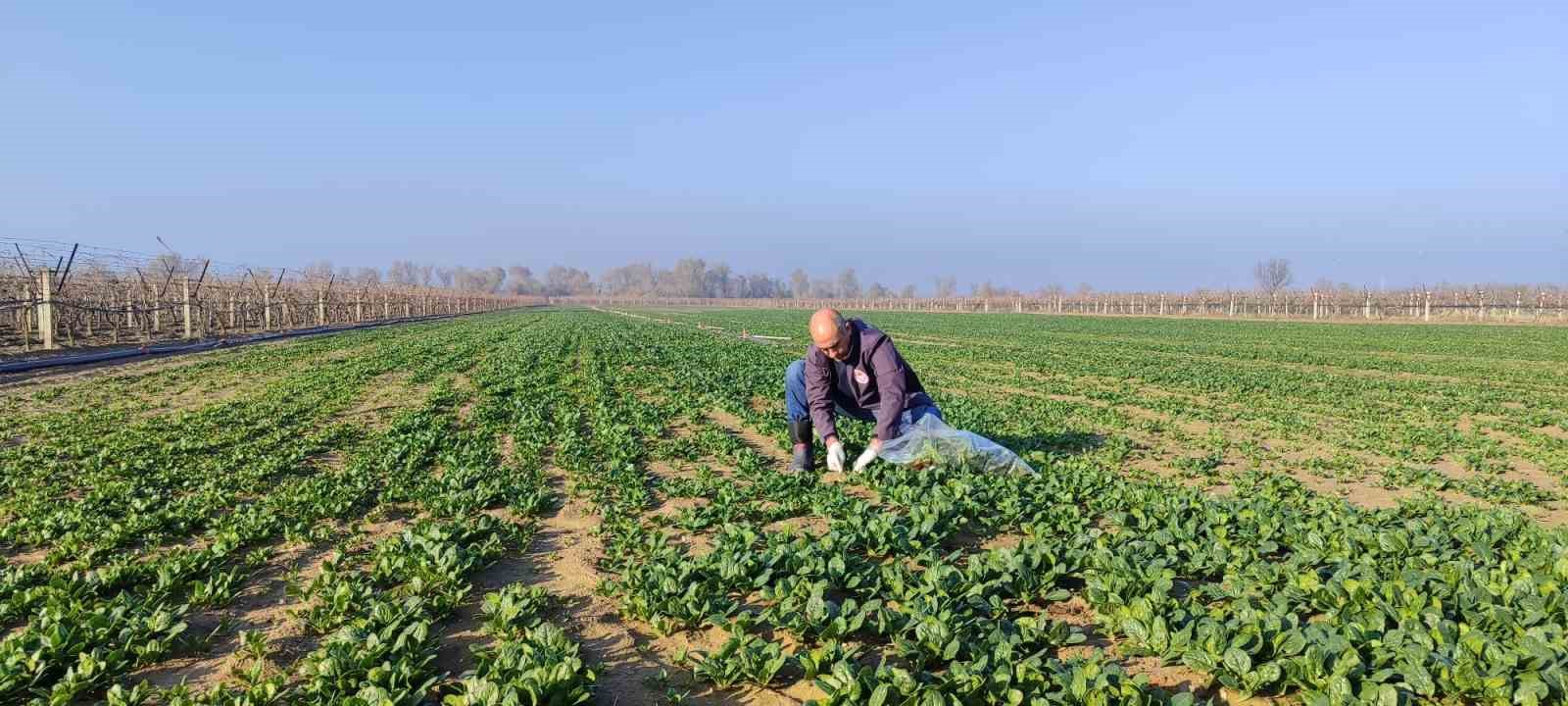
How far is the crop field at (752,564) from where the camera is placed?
357 centimetres

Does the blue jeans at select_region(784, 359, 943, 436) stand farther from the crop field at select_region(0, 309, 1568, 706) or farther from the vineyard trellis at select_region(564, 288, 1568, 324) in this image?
the vineyard trellis at select_region(564, 288, 1568, 324)

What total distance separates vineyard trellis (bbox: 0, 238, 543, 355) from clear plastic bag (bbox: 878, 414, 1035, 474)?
26732 millimetres

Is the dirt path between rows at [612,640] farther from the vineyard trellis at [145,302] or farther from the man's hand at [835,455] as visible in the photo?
the vineyard trellis at [145,302]

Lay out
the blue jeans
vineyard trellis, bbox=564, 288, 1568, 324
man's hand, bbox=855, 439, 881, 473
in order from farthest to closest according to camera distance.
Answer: vineyard trellis, bbox=564, 288, 1568, 324
the blue jeans
man's hand, bbox=855, 439, 881, 473

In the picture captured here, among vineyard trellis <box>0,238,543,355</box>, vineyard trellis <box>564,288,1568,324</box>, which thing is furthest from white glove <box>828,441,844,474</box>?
vineyard trellis <box>564,288,1568,324</box>

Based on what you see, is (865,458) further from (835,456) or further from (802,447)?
(802,447)

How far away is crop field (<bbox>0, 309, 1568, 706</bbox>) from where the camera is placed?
140 inches

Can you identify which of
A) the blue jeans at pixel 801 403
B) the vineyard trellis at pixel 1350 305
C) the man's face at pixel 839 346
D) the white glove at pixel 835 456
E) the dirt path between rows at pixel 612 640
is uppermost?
the vineyard trellis at pixel 1350 305

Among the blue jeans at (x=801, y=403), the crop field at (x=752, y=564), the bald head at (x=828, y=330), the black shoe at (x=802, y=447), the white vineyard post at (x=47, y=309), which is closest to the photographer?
the crop field at (x=752, y=564)

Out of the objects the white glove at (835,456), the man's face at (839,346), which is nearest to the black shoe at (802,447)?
the white glove at (835,456)

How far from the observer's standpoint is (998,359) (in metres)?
24.9

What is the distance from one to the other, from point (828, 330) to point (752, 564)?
299cm

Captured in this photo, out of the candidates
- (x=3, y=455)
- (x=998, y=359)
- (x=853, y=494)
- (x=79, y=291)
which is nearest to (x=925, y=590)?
(x=853, y=494)

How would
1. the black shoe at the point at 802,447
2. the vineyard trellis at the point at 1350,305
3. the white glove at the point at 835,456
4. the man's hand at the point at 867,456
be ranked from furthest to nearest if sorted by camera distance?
the vineyard trellis at the point at 1350,305 → the black shoe at the point at 802,447 → the white glove at the point at 835,456 → the man's hand at the point at 867,456
